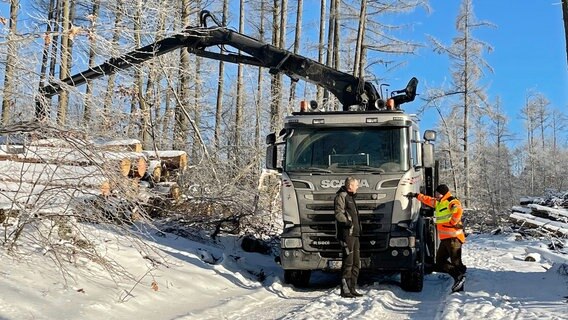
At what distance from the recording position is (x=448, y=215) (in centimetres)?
992

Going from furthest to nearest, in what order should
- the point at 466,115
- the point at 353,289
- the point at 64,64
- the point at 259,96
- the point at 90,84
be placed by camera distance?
the point at 466,115, the point at 259,96, the point at 353,289, the point at 90,84, the point at 64,64

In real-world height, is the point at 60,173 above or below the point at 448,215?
above

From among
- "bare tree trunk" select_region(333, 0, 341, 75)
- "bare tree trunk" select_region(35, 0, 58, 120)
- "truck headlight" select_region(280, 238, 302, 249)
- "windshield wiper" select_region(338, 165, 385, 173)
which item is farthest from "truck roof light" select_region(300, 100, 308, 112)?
"bare tree trunk" select_region(333, 0, 341, 75)

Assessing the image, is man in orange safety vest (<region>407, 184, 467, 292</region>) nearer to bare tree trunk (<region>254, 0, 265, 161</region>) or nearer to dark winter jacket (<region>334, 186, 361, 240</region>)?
dark winter jacket (<region>334, 186, 361, 240</region>)

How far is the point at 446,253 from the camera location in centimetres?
1001

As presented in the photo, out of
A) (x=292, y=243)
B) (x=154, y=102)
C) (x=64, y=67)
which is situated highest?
(x=154, y=102)

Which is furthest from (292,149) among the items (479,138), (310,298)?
(479,138)

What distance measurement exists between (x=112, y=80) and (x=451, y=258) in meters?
5.92

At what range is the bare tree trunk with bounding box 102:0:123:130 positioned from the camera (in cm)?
655

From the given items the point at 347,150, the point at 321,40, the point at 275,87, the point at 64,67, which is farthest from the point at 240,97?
the point at 64,67

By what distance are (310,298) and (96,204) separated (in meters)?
3.59

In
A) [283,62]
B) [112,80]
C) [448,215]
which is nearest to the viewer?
[112,80]

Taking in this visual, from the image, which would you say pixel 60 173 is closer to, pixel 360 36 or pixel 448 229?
pixel 448 229

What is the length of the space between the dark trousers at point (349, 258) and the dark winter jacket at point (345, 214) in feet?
0.31
